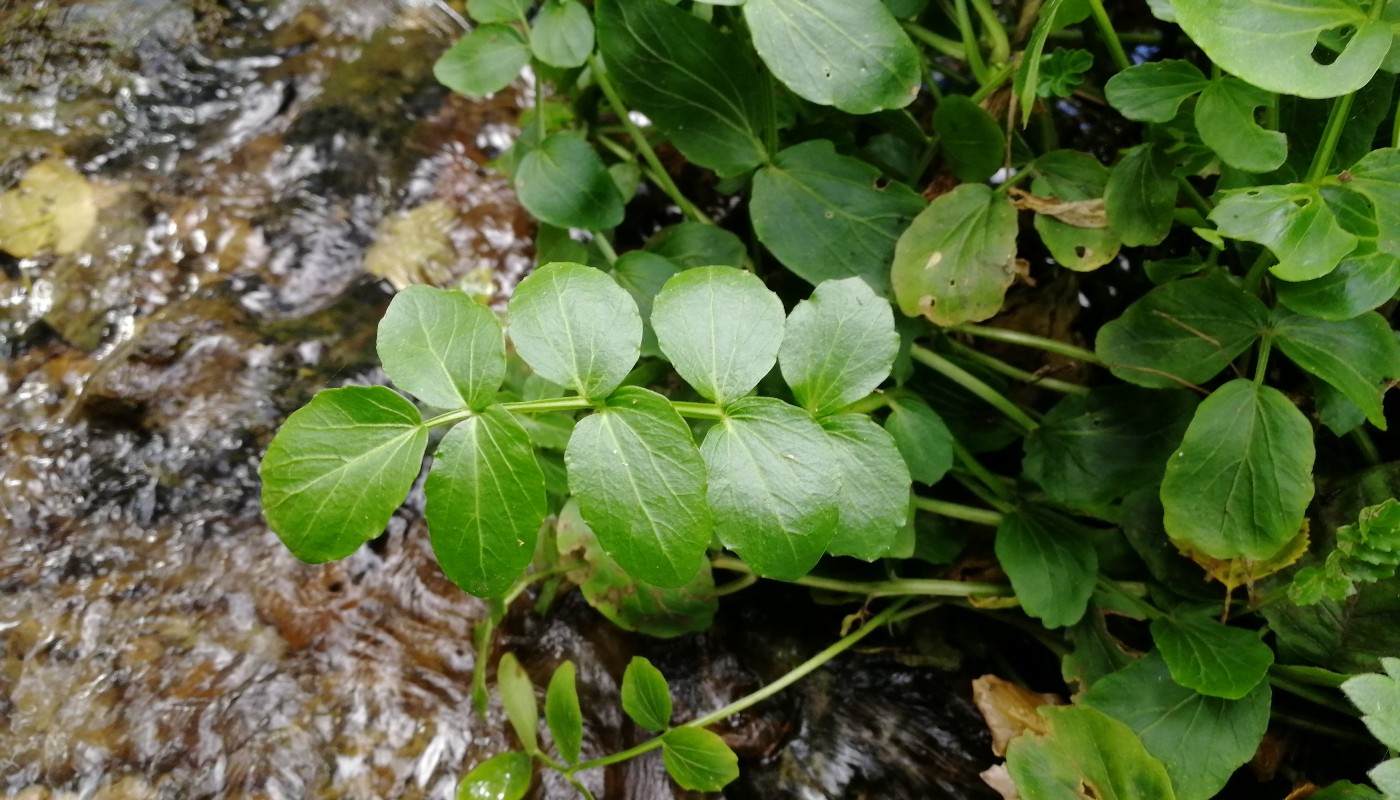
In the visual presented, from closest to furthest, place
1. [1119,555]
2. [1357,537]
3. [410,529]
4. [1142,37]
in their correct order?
[1357,537] → [1119,555] → [1142,37] → [410,529]

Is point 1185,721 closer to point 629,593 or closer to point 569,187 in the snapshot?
point 629,593

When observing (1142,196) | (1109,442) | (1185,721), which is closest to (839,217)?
(1142,196)

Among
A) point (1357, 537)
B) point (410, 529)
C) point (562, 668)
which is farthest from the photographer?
point (410, 529)

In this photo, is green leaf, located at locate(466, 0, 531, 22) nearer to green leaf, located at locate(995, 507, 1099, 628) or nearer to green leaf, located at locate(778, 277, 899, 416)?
green leaf, located at locate(778, 277, 899, 416)

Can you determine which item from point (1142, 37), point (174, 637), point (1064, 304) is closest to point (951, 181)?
point (1064, 304)

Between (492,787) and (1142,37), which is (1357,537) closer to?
(1142,37)

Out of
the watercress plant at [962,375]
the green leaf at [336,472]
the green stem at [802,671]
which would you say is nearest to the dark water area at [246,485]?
the green stem at [802,671]
